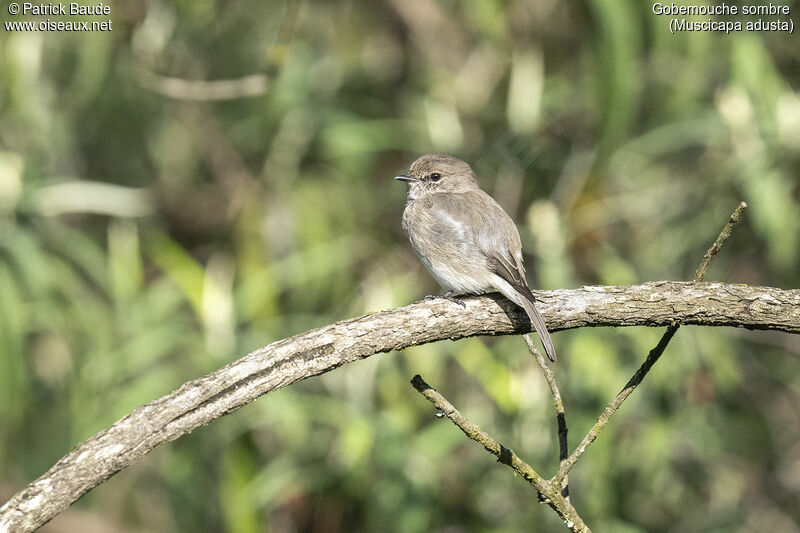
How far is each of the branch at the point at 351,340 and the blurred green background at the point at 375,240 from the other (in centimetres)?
150

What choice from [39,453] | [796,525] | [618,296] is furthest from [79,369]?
[796,525]

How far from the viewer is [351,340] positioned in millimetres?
3041

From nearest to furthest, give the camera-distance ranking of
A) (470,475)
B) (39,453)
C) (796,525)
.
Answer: (470,475) < (796,525) < (39,453)

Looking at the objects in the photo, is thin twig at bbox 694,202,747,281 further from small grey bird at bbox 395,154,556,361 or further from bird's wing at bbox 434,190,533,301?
bird's wing at bbox 434,190,533,301

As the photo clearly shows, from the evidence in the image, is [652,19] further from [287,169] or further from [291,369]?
[291,369]

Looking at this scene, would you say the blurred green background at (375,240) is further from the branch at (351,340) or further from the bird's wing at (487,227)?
the branch at (351,340)

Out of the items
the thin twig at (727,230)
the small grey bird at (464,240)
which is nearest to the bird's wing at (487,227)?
the small grey bird at (464,240)

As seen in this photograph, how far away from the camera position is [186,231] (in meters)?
7.40

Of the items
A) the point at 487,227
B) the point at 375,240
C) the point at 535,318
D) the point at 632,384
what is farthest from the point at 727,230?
the point at 375,240

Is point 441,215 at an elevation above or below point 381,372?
above

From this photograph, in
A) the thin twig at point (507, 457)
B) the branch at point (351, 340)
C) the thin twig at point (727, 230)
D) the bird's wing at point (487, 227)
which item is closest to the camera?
the branch at point (351, 340)

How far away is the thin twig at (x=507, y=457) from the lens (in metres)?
2.71

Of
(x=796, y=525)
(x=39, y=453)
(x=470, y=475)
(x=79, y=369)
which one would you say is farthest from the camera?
(x=39, y=453)

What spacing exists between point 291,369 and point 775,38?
16.0ft
